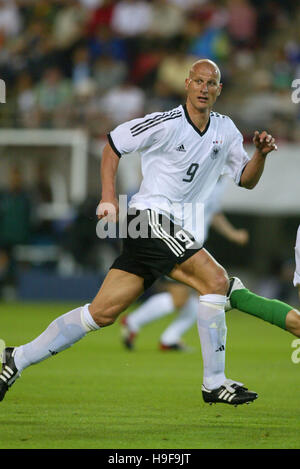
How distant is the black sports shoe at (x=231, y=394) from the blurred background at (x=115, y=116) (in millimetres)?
9016

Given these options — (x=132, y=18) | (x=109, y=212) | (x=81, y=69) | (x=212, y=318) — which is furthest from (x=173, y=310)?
(x=132, y=18)

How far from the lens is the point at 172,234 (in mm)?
6715

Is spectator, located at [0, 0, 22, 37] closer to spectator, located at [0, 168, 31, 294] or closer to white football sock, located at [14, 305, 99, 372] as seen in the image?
spectator, located at [0, 168, 31, 294]

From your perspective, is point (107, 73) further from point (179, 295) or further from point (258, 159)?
point (258, 159)

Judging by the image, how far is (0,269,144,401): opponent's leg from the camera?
21.5ft

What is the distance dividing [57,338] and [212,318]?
3.34 feet

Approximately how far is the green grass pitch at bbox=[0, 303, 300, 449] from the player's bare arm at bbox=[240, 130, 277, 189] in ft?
5.04

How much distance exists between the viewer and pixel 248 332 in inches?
528

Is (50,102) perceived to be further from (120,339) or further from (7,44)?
(120,339)

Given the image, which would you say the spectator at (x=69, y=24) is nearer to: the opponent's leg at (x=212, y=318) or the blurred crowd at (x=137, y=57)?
the blurred crowd at (x=137, y=57)

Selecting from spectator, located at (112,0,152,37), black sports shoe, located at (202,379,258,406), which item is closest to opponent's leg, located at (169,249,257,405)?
black sports shoe, located at (202,379,258,406)

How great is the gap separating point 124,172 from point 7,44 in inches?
194

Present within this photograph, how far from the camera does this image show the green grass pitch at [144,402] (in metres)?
5.56

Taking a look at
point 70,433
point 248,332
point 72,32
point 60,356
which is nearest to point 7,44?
point 72,32
